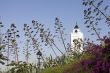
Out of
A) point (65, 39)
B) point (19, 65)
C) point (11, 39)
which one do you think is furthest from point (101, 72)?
point (11, 39)

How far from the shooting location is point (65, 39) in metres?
50.3

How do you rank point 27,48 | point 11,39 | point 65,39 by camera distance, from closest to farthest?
1. point 65,39
2. point 11,39
3. point 27,48

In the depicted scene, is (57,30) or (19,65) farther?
(57,30)

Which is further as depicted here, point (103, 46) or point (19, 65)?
point (19, 65)

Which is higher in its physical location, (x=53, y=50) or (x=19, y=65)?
(x=53, y=50)

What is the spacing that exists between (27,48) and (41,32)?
12.8 m

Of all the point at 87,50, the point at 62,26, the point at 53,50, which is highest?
the point at 62,26

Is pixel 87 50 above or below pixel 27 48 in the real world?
below

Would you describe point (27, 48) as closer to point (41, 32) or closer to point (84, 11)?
point (41, 32)

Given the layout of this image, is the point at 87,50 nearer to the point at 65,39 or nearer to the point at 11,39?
the point at 65,39

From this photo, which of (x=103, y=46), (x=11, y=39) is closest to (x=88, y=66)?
(x=103, y=46)

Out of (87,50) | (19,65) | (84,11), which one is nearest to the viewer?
(87,50)

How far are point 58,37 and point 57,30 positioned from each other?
4.23 feet

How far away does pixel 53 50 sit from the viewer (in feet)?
166
